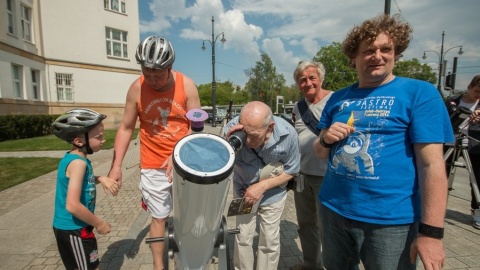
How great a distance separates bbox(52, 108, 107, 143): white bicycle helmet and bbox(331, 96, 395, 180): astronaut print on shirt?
182cm

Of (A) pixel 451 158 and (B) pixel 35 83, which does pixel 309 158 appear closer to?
(A) pixel 451 158

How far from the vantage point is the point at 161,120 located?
258 centimetres

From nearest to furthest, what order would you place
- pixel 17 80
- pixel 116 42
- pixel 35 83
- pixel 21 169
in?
1. pixel 21 169
2. pixel 17 80
3. pixel 35 83
4. pixel 116 42

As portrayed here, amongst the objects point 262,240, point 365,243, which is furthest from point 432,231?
point 262,240

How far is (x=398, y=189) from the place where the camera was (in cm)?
152

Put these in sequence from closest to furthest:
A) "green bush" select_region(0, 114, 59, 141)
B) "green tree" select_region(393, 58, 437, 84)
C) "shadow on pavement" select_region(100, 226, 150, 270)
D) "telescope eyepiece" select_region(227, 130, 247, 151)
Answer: "telescope eyepiece" select_region(227, 130, 247, 151) < "shadow on pavement" select_region(100, 226, 150, 270) < "green bush" select_region(0, 114, 59, 141) < "green tree" select_region(393, 58, 437, 84)

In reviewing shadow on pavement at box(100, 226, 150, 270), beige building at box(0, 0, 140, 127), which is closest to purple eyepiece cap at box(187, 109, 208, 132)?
shadow on pavement at box(100, 226, 150, 270)

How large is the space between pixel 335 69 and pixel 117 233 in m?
38.6

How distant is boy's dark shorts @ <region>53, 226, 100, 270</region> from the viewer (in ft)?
7.04

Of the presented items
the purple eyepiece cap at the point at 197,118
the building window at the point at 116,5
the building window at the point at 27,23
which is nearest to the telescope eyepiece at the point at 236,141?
the purple eyepiece cap at the point at 197,118

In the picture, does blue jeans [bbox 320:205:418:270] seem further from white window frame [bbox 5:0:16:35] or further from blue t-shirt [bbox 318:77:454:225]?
white window frame [bbox 5:0:16:35]

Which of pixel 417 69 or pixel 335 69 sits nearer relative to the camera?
pixel 335 69

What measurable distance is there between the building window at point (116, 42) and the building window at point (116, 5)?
1.67m

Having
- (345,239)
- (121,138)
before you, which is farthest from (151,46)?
(345,239)
